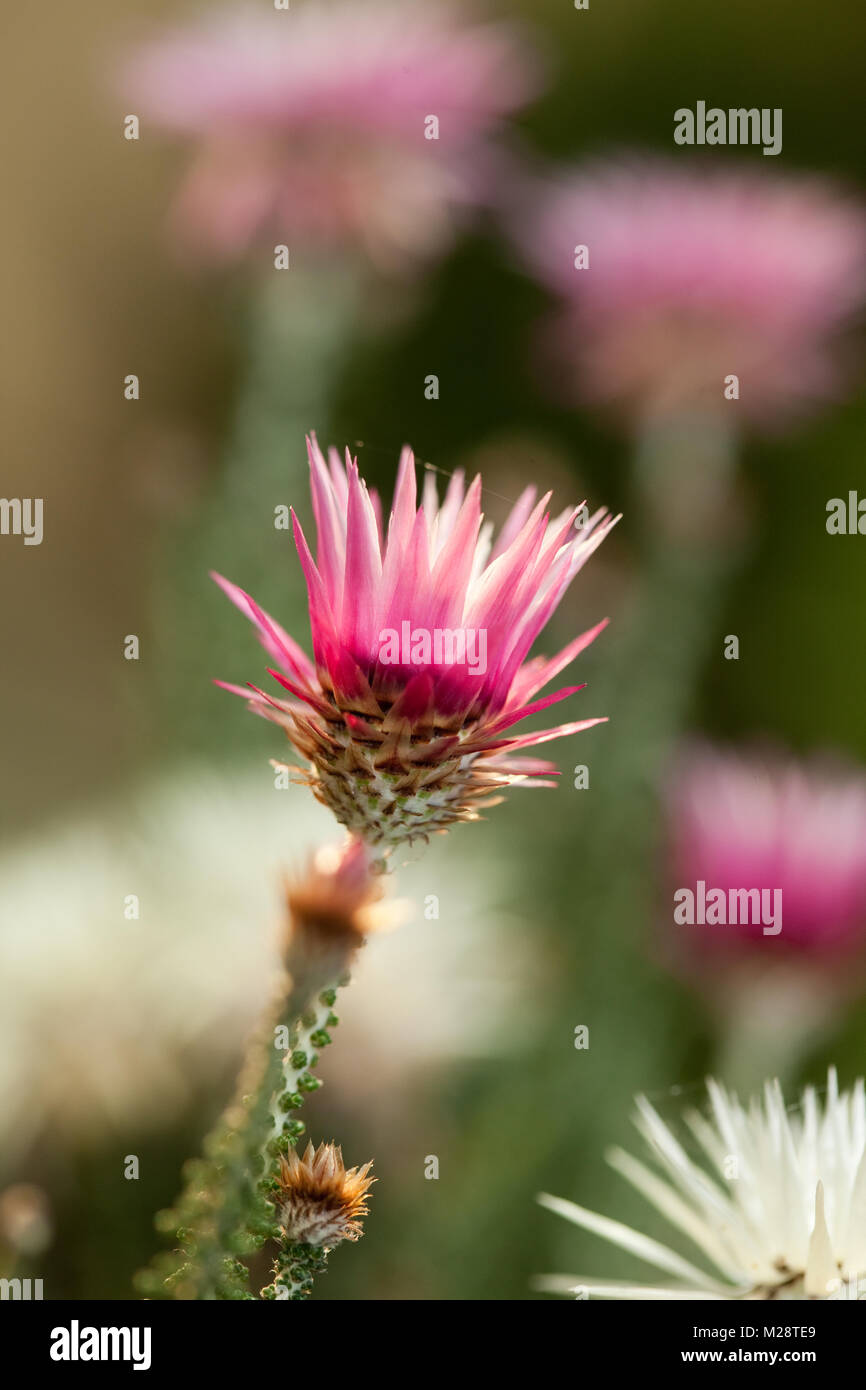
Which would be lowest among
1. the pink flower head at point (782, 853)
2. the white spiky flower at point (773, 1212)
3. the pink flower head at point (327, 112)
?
the white spiky flower at point (773, 1212)

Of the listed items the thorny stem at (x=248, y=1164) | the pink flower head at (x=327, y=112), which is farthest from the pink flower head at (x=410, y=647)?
the pink flower head at (x=327, y=112)

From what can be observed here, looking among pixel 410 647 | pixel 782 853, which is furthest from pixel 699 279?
pixel 410 647

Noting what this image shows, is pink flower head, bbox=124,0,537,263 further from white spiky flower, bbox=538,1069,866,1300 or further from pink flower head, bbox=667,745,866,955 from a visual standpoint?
white spiky flower, bbox=538,1069,866,1300

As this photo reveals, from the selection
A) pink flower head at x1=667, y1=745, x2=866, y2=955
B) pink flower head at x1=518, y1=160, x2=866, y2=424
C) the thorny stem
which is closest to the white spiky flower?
the thorny stem

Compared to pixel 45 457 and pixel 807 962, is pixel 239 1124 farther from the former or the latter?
pixel 45 457

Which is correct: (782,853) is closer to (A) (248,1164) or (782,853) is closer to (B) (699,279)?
(B) (699,279)

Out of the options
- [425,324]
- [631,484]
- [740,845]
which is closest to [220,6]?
[425,324]

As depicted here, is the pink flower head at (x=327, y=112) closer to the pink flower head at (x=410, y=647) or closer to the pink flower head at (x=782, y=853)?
the pink flower head at (x=782, y=853)
